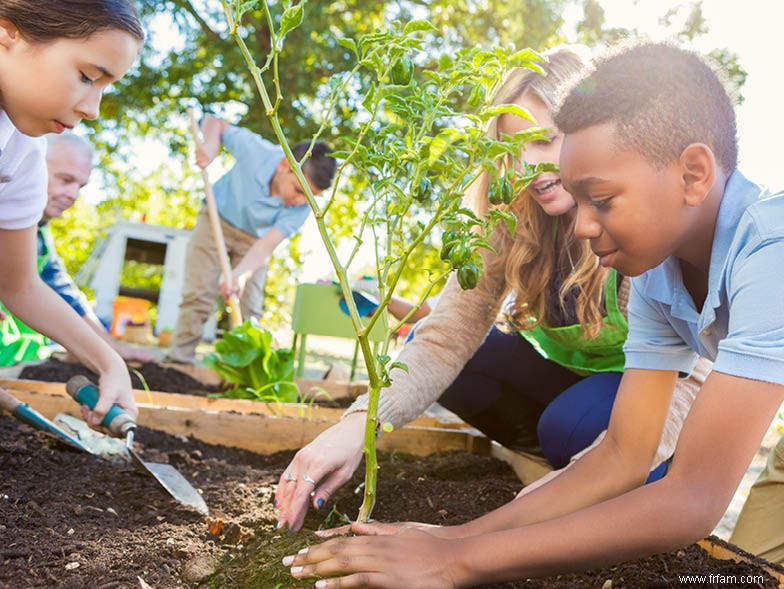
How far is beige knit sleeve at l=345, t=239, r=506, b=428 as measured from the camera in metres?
1.86

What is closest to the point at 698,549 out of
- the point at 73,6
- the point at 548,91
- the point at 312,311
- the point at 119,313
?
the point at 548,91

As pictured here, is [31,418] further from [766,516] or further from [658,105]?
[766,516]

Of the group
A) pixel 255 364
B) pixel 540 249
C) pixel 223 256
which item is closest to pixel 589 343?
pixel 540 249

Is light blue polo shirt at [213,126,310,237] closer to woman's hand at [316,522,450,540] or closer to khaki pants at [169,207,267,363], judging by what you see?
khaki pants at [169,207,267,363]

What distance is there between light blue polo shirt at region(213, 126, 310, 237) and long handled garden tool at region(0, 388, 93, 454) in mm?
2891

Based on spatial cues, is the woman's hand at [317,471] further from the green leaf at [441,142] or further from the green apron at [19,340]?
the green apron at [19,340]

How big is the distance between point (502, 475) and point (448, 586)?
4.27 ft

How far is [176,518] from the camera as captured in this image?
1701mm

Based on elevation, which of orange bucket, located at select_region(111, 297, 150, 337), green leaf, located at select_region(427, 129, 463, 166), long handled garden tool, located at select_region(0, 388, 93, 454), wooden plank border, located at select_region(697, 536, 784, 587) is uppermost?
green leaf, located at select_region(427, 129, 463, 166)

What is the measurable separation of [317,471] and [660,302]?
30.4 inches

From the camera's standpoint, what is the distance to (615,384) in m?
2.17

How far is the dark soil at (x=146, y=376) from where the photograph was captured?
11.9 ft

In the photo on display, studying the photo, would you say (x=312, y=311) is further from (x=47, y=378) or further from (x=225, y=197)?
(x=47, y=378)

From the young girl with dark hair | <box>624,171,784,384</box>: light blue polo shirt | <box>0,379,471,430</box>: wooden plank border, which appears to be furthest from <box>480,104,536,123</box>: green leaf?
<box>0,379,471,430</box>: wooden plank border
